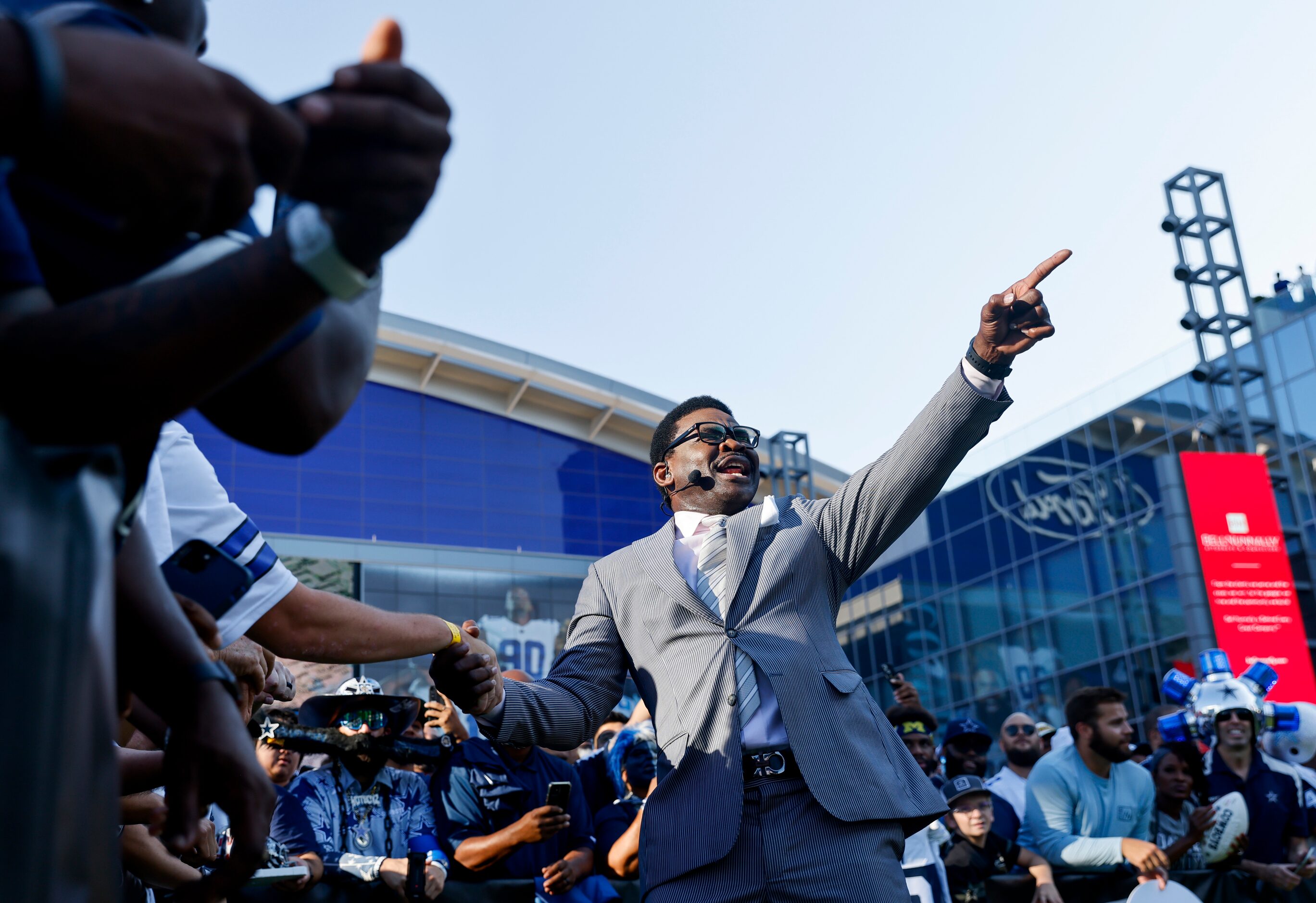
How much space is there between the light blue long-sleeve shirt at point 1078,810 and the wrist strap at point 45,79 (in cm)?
606

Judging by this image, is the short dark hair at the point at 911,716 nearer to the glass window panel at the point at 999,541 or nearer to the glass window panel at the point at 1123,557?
the glass window panel at the point at 1123,557

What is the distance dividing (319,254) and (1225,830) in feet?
21.6

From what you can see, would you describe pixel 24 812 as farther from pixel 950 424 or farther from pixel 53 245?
pixel 950 424

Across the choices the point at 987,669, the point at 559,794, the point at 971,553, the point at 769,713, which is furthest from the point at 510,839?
the point at 971,553

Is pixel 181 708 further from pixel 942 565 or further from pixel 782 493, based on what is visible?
pixel 942 565

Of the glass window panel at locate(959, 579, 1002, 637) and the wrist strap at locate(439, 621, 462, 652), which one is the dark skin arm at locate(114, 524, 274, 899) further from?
the glass window panel at locate(959, 579, 1002, 637)

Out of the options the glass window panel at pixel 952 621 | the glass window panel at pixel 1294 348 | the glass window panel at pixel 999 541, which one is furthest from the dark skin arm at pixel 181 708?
the glass window panel at pixel 952 621

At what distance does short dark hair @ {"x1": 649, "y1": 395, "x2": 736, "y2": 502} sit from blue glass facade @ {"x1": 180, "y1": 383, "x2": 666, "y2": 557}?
2407cm

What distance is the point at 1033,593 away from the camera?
29125 mm

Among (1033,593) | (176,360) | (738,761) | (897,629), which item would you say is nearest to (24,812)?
(176,360)

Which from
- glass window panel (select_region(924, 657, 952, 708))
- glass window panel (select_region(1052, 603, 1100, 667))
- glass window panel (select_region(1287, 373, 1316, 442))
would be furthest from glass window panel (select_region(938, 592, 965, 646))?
glass window panel (select_region(1287, 373, 1316, 442))

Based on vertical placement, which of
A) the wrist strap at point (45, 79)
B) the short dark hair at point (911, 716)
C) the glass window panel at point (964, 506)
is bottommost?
the short dark hair at point (911, 716)

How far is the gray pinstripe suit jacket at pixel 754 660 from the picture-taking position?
2.89 m

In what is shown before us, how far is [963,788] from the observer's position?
604 cm
